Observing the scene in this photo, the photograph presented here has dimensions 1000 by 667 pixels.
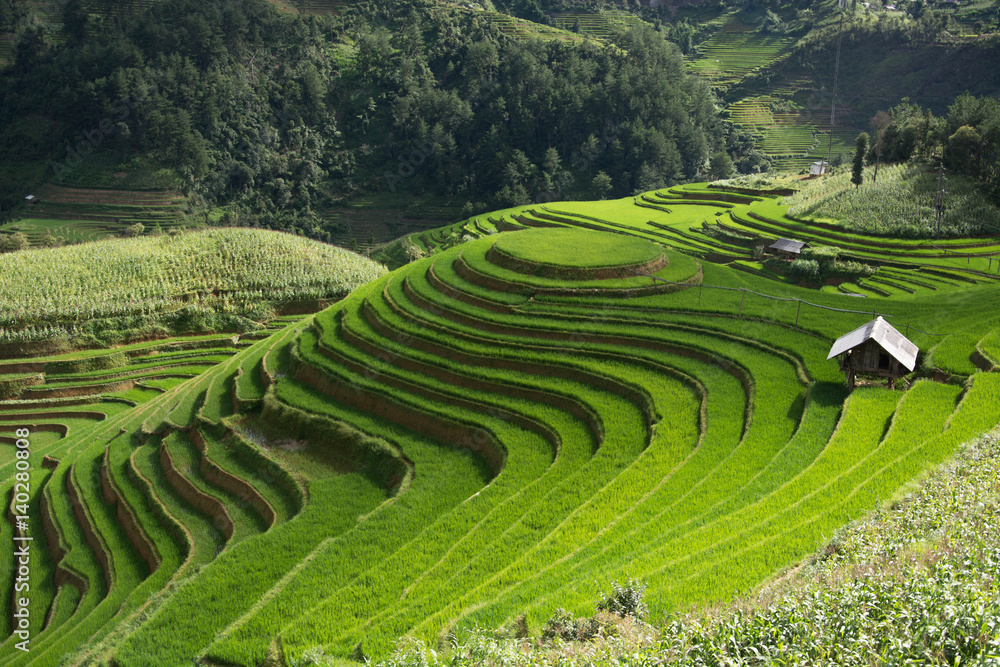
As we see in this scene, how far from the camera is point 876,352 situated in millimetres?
16500

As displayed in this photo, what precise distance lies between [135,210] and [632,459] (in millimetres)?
55670

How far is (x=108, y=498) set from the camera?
20109 millimetres

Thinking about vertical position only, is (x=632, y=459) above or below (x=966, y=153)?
below

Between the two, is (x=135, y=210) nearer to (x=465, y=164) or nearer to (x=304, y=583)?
(x=465, y=164)

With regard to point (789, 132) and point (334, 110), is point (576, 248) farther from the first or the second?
point (789, 132)

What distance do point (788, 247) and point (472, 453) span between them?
24479 mm

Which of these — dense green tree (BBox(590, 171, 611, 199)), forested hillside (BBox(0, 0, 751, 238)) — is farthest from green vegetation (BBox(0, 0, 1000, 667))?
dense green tree (BBox(590, 171, 611, 199))

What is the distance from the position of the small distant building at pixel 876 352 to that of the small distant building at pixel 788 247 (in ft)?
65.0

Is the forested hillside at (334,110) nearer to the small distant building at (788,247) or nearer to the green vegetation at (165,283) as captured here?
the green vegetation at (165,283)

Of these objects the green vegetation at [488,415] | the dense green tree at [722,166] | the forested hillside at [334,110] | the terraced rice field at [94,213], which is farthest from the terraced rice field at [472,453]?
the dense green tree at [722,166]

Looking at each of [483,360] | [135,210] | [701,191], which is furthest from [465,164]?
[483,360]

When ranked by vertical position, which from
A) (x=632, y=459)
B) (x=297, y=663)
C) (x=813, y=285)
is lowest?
(x=297, y=663)

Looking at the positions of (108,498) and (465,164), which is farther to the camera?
(465,164)

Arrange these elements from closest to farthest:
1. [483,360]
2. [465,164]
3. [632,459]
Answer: [632,459] < [483,360] < [465,164]
